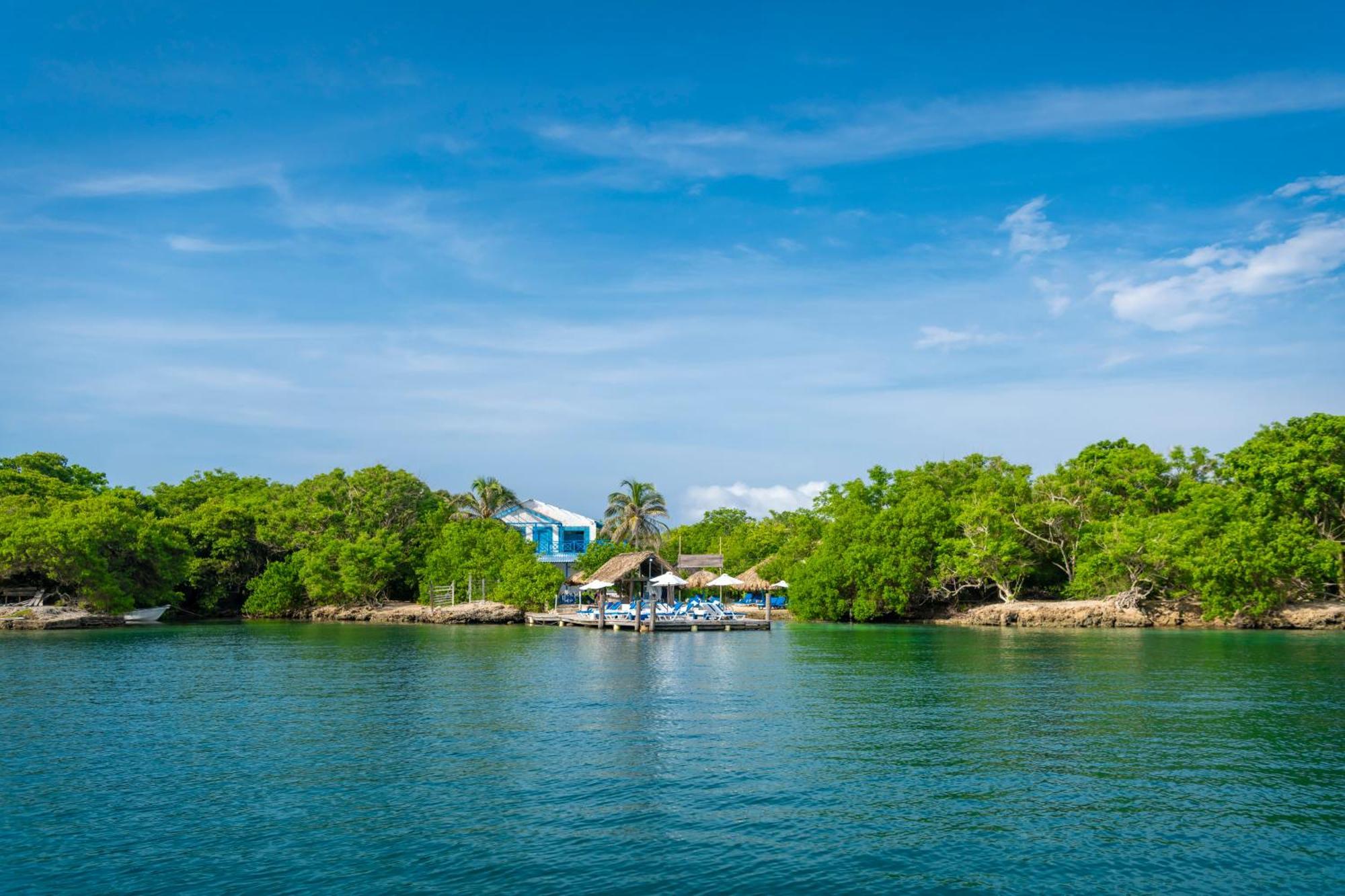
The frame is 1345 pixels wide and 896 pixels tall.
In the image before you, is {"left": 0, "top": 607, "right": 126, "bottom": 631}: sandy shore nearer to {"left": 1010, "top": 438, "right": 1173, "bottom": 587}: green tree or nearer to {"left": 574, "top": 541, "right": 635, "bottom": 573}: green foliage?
{"left": 574, "top": 541, "right": 635, "bottom": 573}: green foliage

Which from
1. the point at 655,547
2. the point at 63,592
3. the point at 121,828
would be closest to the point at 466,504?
the point at 655,547

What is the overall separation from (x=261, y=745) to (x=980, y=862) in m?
14.1

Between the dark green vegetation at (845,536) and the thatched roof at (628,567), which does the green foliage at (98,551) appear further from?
the thatched roof at (628,567)

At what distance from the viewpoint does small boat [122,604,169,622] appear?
62.7 m

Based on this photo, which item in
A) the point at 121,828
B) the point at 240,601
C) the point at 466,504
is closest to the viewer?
the point at 121,828

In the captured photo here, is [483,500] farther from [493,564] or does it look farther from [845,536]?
[845,536]

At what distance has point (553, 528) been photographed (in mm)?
88438

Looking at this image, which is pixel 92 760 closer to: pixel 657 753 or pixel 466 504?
pixel 657 753

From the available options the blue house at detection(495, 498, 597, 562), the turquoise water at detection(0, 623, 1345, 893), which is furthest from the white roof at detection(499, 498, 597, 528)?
the turquoise water at detection(0, 623, 1345, 893)

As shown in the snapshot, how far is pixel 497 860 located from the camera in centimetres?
1209

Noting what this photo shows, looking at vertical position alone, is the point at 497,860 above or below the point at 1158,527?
below

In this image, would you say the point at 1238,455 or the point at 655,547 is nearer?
the point at 1238,455

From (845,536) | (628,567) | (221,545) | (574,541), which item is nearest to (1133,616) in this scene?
(845,536)

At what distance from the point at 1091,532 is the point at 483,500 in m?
48.6
